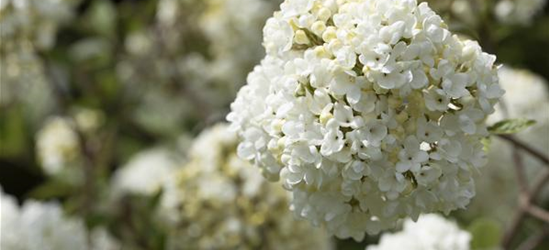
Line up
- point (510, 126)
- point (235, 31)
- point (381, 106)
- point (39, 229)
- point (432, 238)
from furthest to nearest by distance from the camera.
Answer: point (235, 31) < point (39, 229) < point (432, 238) < point (510, 126) < point (381, 106)

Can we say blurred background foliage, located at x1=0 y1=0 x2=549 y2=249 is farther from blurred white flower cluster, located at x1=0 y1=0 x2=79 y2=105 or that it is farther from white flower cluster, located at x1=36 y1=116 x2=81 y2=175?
blurred white flower cluster, located at x1=0 y1=0 x2=79 y2=105

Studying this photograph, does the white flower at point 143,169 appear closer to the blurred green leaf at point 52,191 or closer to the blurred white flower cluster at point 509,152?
the blurred green leaf at point 52,191

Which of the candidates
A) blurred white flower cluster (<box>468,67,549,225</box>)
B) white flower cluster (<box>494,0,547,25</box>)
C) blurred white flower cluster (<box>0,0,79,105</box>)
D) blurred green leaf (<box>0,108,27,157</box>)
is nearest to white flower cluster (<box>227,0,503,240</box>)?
white flower cluster (<box>494,0,547,25</box>)

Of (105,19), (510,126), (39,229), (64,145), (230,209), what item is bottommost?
(510,126)

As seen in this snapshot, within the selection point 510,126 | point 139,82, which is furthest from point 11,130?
point 510,126

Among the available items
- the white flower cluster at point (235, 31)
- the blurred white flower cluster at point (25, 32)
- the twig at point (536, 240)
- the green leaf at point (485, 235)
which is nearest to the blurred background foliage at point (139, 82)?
the white flower cluster at point (235, 31)

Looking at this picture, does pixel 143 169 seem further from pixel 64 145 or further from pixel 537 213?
pixel 537 213
